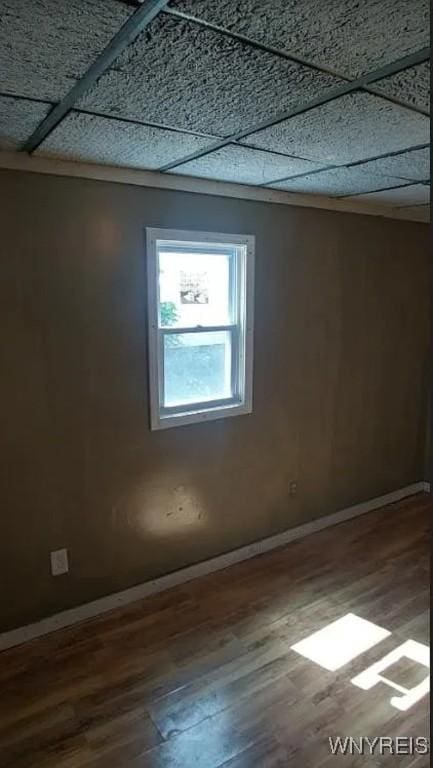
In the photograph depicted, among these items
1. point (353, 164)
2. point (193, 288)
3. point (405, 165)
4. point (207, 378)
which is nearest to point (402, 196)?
point (405, 165)

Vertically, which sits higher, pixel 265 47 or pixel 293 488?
pixel 265 47

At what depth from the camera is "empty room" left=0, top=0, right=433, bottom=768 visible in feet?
4.20

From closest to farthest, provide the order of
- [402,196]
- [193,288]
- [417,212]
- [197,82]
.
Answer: [197,82]
[193,288]
[402,196]
[417,212]

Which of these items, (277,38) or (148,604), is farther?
(148,604)

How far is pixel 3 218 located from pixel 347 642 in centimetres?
274

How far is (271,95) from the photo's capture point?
1.43 m

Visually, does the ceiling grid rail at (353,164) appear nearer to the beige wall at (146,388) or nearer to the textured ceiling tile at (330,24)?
the beige wall at (146,388)

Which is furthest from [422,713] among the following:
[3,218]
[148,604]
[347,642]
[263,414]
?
[3,218]

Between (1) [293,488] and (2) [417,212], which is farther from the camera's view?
(2) [417,212]

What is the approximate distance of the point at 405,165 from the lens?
2285mm

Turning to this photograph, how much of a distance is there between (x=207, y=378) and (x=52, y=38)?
81.7 inches

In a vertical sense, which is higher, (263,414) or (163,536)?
(263,414)

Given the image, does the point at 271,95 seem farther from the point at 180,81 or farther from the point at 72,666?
the point at 72,666

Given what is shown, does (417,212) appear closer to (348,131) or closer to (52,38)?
(348,131)
